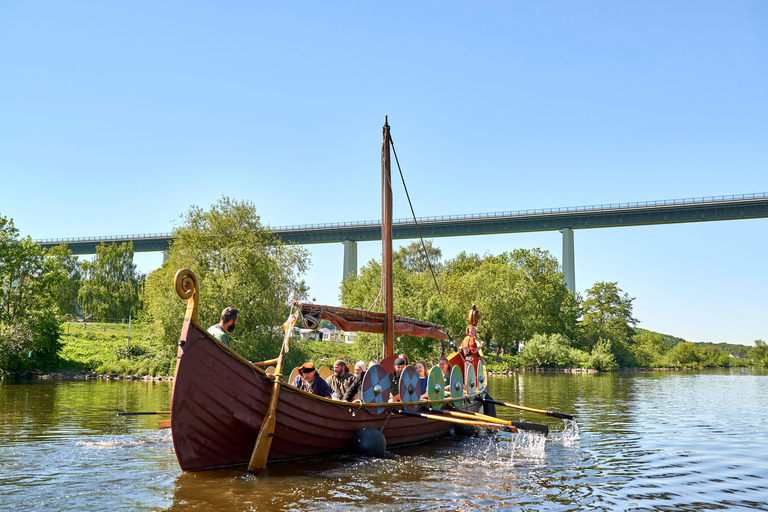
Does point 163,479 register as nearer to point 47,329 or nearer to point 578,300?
point 47,329

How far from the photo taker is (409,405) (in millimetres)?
13828

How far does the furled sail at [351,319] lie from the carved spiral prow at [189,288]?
397 cm

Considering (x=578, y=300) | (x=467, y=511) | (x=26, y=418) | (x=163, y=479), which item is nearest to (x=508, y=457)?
(x=467, y=511)

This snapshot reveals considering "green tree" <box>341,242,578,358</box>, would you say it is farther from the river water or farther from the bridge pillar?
the river water

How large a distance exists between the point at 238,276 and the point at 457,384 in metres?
25.6

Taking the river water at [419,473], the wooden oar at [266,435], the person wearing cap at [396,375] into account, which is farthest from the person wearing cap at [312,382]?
the person wearing cap at [396,375]

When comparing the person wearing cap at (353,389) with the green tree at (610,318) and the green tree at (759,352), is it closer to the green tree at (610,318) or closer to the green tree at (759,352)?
the green tree at (610,318)

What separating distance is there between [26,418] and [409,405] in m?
11.6

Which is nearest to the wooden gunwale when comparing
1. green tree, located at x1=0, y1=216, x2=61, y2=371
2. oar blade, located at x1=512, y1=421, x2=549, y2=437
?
oar blade, located at x1=512, y1=421, x2=549, y2=437

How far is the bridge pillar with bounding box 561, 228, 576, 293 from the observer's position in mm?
78812

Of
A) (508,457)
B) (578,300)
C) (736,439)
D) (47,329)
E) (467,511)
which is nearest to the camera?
(467,511)

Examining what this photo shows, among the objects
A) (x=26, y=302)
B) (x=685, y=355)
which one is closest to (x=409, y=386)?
(x=26, y=302)

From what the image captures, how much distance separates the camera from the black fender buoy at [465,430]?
16.7 meters

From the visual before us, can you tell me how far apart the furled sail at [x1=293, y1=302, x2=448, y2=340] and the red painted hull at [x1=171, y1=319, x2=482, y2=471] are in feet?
9.04
